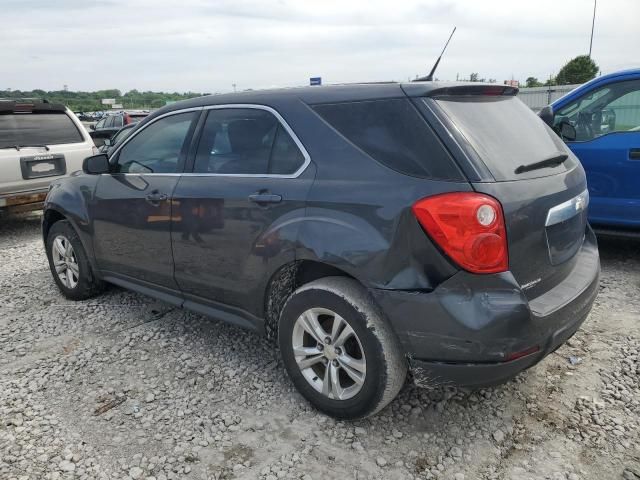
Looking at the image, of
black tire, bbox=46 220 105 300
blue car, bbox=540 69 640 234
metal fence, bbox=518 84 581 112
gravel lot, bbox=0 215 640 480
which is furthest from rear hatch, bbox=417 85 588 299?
metal fence, bbox=518 84 581 112

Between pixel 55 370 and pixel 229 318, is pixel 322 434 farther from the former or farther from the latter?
pixel 55 370

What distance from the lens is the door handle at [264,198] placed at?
2824 millimetres

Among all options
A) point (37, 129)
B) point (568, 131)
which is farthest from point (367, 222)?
point (37, 129)

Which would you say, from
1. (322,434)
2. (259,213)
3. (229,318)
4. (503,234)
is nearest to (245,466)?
(322,434)

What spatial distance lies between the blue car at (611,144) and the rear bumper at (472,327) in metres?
2.83

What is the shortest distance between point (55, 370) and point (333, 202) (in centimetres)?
223

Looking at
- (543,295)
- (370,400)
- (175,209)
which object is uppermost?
(175,209)

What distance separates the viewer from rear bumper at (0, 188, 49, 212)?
22.1 feet

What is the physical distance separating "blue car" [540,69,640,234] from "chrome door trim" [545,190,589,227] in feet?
6.31

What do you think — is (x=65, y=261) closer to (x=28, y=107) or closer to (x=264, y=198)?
(x=264, y=198)

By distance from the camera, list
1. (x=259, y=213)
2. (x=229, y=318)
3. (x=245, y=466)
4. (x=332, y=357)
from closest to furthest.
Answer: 1. (x=245, y=466)
2. (x=332, y=357)
3. (x=259, y=213)
4. (x=229, y=318)

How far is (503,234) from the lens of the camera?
7.55 ft

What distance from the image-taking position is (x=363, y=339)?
252 cm

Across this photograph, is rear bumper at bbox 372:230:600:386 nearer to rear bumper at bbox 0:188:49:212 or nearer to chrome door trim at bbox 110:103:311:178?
chrome door trim at bbox 110:103:311:178
